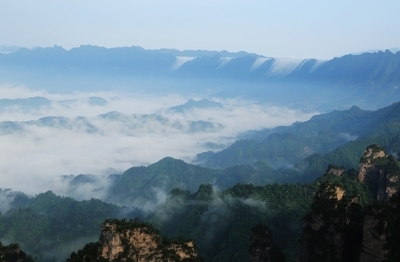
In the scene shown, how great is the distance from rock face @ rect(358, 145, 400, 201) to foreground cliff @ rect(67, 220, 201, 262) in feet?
107

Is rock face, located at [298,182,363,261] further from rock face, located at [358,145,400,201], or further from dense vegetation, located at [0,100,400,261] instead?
rock face, located at [358,145,400,201]

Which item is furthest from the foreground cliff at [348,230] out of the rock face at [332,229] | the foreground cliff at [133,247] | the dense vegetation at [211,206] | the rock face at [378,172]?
the rock face at [378,172]

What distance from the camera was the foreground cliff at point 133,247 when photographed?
18.8 meters

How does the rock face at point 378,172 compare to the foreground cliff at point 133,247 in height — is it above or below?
below

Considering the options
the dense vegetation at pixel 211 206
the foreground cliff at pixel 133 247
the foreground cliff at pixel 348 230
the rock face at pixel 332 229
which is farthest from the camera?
the dense vegetation at pixel 211 206

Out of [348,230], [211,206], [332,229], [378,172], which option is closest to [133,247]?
[332,229]

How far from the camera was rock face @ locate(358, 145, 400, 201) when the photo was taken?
146ft

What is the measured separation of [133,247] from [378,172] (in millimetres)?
39949

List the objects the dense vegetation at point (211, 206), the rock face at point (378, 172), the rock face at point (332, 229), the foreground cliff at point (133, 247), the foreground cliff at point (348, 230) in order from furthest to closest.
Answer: the dense vegetation at point (211, 206) → the rock face at point (378, 172) → the rock face at point (332, 229) → the foreground cliff at point (348, 230) → the foreground cliff at point (133, 247)

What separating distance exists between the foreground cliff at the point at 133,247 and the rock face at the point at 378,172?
107 ft

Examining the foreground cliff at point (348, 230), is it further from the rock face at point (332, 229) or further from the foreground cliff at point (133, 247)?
the foreground cliff at point (133, 247)


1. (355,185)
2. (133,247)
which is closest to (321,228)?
(133,247)

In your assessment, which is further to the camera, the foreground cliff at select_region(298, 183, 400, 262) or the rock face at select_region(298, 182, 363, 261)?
the rock face at select_region(298, 182, 363, 261)

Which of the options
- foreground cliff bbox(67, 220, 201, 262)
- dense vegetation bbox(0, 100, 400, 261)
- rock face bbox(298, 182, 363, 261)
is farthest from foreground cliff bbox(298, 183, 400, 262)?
foreground cliff bbox(67, 220, 201, 262)
